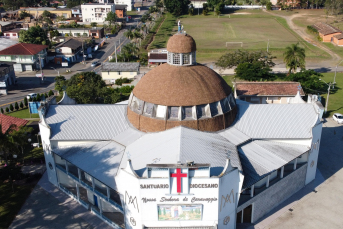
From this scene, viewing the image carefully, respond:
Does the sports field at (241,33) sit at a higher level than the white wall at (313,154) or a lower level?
higher

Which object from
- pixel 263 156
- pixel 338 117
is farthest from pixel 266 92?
pixel 263 156

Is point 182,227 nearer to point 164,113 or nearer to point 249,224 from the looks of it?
point 249,224

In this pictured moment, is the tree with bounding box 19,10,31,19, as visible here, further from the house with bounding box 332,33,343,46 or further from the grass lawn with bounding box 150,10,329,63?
the house with bounding box 332,33,343,46

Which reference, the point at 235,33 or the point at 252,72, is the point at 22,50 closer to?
the point at 252,72

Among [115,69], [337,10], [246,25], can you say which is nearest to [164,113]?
[115,69]

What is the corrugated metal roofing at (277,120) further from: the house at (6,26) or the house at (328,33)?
the house at (6,26)

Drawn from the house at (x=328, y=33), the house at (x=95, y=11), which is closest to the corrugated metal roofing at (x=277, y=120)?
the house at (x=328, y=33)
